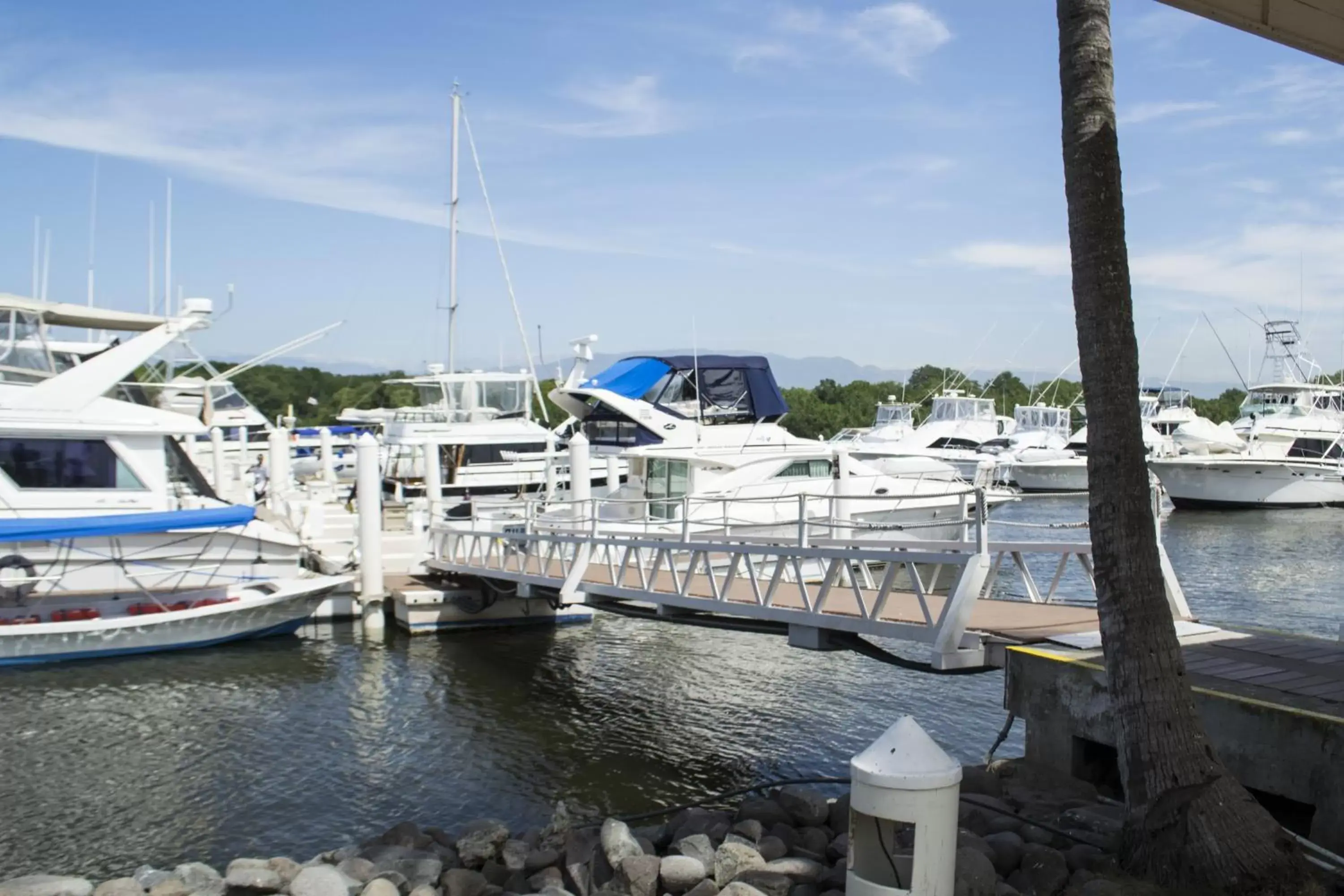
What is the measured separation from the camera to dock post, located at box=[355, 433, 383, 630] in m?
19.8

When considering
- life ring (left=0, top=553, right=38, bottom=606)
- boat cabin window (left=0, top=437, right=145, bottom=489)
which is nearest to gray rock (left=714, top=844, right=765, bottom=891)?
life ring (left=0, top=553, right=38, bottom=606)

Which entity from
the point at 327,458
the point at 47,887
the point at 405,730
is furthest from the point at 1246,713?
the point at 327,458

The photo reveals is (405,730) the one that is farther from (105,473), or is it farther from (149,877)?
(105,473)

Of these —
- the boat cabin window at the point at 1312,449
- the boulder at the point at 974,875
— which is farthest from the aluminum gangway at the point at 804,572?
the boat cabin window at the point at 1312,449

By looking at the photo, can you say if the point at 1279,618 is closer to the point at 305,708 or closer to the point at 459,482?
the point at 305,708

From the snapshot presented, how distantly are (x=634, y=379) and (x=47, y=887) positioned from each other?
63.7 feet

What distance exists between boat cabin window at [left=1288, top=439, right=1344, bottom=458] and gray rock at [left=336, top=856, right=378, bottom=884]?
51.3 metres

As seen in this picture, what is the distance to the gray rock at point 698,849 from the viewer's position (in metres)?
7.77

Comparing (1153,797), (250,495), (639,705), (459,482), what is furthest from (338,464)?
(1153,797)

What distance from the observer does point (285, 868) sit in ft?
27.6

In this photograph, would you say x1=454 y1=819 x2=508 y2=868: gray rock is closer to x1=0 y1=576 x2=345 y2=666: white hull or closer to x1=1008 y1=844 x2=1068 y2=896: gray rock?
x1=1008 y1=844 x2=1068 y2=896: gray rock

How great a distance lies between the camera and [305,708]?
15.0 meters

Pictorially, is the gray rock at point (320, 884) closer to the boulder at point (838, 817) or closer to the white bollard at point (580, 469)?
the boulder at point (838, 817)

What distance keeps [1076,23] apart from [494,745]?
10.3 m
